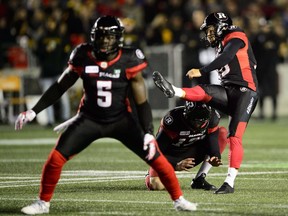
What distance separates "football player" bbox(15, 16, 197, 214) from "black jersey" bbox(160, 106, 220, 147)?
165 centimetres

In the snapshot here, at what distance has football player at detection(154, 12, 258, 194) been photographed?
8.65 meters

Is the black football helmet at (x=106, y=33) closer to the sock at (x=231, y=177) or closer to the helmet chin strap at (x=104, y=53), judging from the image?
the helmet chin strap at (x=104, y=53)

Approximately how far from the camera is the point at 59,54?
723 inches

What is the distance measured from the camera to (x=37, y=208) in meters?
7.07

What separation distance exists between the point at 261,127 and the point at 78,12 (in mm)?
4560

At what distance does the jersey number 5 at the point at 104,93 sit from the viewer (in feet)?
23.3

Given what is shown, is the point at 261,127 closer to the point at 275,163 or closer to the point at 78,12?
the point at 78,12

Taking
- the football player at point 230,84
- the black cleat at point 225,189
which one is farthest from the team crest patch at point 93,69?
the black cleat at point 225,189

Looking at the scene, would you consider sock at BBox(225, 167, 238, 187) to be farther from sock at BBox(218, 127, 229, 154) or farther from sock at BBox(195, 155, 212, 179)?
sock at BBox(218, 127, 229, 154)

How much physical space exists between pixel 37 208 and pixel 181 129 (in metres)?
2.18

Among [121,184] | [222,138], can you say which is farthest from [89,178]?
[222,138]

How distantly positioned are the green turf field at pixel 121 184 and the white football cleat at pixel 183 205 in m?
0.06

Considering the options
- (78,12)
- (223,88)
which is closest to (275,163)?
(223,88)

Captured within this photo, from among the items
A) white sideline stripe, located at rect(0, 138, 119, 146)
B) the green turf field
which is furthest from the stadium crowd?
the green turf field
